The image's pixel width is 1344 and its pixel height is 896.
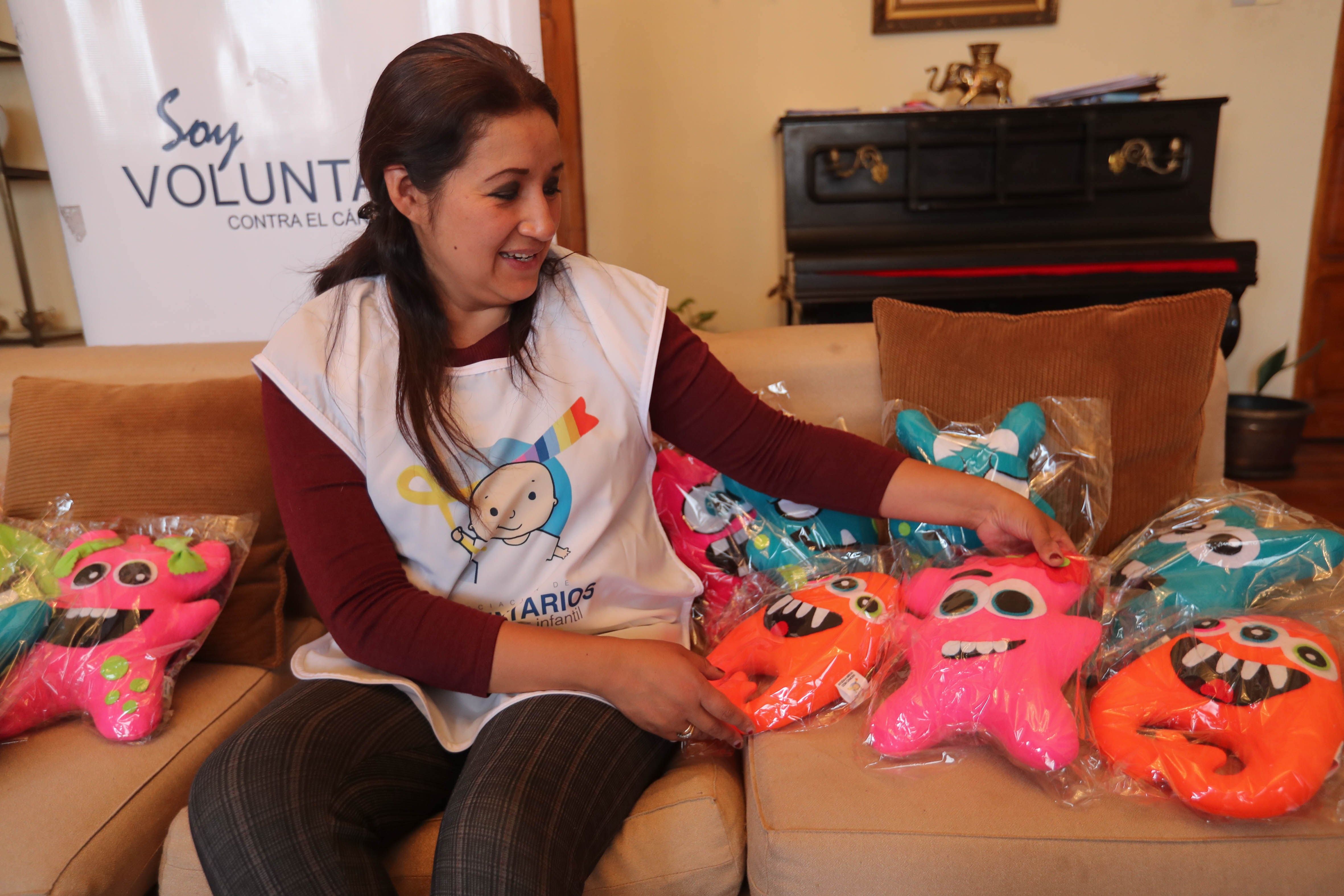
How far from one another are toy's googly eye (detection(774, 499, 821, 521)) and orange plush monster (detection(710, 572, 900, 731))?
135mm

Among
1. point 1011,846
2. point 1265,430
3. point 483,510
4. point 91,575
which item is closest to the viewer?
point 1011,846

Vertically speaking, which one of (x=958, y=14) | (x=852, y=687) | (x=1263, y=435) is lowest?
(x=1263, y=435)

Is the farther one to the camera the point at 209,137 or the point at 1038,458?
the point at 209,137

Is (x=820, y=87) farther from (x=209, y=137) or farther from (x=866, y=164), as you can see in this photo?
(x=209, y=137)

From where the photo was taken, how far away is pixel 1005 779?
2.83 ft

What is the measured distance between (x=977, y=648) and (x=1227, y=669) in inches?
9.6

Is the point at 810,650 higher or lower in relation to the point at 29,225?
lower

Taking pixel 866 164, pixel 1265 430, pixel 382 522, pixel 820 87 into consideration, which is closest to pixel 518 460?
pixel 382 522

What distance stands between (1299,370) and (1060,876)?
3079 millimetres

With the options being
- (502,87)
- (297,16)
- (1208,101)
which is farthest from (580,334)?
(1208,101)

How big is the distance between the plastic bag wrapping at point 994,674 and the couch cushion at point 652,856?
0.60ft

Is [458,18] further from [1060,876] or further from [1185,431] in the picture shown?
[1060,876]

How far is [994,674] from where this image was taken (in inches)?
34.2

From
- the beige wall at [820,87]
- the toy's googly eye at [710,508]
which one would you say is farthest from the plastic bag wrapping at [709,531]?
the beige wall at [820,87]
